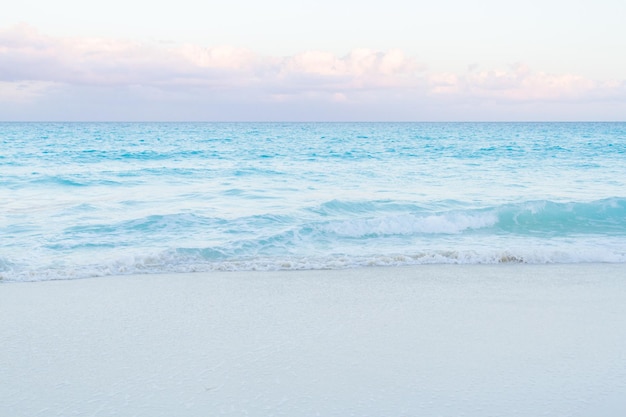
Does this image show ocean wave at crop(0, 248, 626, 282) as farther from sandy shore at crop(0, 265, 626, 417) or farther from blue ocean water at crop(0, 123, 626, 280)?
sandy shore at crop(0, 265, 626, 417)

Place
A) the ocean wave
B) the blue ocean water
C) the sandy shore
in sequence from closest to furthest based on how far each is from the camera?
the sandy shore
the ocean wave
the blue ocean water

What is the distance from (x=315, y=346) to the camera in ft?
15.4

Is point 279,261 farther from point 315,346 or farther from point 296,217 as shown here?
point 296,217

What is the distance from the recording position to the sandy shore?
12.3 ft

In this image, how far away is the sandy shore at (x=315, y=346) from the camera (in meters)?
3.75

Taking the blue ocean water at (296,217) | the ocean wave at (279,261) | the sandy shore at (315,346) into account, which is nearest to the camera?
the sandy shore at (315,346)

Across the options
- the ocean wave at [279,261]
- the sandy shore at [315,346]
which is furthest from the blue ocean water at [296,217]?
the sandy shore at [315,346]

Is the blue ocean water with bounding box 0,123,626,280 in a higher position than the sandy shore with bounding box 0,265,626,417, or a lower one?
lower

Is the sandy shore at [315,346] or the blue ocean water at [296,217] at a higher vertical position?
the sandy shore at [315,346]

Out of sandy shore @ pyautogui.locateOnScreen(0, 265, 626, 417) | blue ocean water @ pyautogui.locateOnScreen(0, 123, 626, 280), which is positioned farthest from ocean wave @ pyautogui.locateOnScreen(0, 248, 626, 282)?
sandy shore @ pyautogui.locateOnScreen(0, 265, 626, 417)

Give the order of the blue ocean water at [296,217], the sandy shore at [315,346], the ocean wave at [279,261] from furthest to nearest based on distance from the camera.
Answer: the blue ocean water at [296,217] → the ocean wave at [279,261] → the sandy shore at [315,346]

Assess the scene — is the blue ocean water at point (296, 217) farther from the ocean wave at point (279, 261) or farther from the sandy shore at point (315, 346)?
the sandy shore at point (315, 346)

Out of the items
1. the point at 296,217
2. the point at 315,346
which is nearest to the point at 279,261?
the point at 315,346

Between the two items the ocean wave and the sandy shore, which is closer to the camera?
the sandy shore
